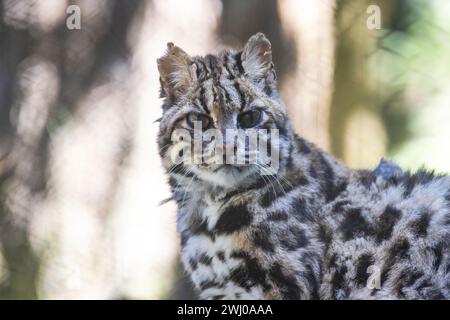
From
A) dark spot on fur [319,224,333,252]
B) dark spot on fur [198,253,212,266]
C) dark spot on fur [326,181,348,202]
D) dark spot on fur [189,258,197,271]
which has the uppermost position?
dark spot on fur [326,181,348,202]

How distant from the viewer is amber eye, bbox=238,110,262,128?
278cm

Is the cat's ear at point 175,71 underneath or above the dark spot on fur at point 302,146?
above

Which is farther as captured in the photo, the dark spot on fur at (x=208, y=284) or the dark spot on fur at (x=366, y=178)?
the dark spot on fur at (x=366, y=178)

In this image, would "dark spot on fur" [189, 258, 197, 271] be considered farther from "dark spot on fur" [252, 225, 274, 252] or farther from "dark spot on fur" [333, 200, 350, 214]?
"dark spot on fur" [333, 200, 350, 214]

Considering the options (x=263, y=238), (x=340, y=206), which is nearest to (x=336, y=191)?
(x=340, y=206)

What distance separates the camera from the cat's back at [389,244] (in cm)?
264

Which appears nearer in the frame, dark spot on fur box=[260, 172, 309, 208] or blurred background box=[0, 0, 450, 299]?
dark spot on fur box=[260, 172, 309, 208]

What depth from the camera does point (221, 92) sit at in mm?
2764

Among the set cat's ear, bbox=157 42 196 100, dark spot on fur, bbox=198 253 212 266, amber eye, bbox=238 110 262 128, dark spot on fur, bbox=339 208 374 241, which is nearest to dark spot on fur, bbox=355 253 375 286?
dark spot on fur, bbox=339 208 374 241

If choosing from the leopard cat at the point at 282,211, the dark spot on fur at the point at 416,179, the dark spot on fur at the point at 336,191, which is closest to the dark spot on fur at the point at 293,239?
the leopard cat at the point at 282,211

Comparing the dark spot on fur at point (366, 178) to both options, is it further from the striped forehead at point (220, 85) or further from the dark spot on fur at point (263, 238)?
the striped forehead at point (220, 85)

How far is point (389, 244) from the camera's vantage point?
268 cm

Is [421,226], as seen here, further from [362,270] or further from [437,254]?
[362,270]
